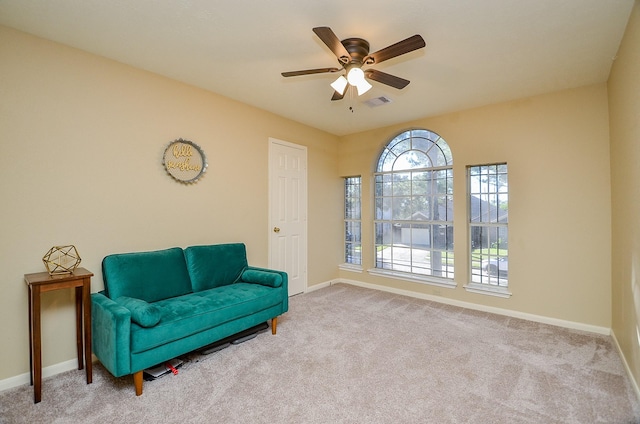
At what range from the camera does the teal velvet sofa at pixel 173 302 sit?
207 centimetres

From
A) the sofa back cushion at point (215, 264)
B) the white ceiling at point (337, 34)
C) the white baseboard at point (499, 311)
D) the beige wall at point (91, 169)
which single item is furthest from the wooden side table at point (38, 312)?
the white baseboard at point (499, 311)

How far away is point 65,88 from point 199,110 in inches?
45.6

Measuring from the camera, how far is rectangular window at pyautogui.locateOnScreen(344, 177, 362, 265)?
5266 millimetres

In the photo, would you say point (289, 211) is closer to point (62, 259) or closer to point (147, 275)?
point (147, 275)

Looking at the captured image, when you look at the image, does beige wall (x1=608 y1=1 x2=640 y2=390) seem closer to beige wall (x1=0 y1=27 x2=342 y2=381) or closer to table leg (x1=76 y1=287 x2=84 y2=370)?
beige wall (x1=0 y1=27 x2=342 y2=381)

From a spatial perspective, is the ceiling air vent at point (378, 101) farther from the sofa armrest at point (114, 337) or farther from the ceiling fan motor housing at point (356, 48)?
the sofa armrest at point (114, 337)

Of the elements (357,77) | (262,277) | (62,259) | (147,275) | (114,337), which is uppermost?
(357,77)

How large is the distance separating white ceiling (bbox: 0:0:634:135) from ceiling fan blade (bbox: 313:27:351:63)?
226mm

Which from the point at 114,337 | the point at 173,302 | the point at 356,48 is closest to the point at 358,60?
the point at 356,48

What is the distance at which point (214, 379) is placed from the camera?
2266mm

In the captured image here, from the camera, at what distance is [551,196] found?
132 inches

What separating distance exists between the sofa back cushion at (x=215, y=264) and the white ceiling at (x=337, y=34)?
5.91 ft

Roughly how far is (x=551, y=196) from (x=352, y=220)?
2856 mm

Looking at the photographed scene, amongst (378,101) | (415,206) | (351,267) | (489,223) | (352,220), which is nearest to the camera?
(378,101)
